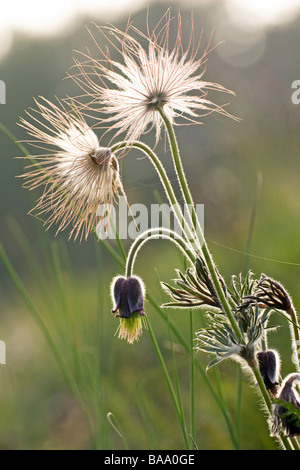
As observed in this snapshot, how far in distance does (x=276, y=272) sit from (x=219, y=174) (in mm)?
1259

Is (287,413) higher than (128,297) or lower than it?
lower

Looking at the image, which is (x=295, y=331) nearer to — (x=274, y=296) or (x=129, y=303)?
(x=274, y=296)

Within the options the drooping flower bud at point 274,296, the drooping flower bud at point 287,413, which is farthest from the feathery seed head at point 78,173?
the drooping flower bud at point 287,413

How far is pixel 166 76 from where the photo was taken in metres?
1.44

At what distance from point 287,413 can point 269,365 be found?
0.60 ft

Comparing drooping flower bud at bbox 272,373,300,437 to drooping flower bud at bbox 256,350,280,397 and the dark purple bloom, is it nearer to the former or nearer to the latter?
drooping flower bud at bbox 256,350,280,397

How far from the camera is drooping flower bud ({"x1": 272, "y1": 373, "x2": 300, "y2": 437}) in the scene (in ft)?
3.86

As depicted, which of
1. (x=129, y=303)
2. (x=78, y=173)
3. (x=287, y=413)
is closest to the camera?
(x=287, y=413)

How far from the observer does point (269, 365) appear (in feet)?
4.35

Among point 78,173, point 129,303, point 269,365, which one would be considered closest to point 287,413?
point 269,365

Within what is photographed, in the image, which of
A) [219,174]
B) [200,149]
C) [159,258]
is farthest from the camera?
[159,258]

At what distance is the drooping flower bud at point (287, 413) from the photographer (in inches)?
46.3

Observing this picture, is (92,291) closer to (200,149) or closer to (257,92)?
(200,149)
